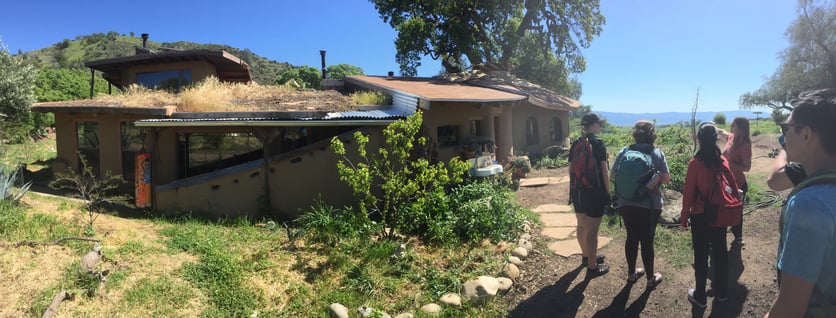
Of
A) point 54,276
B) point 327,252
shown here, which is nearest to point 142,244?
point 54,276

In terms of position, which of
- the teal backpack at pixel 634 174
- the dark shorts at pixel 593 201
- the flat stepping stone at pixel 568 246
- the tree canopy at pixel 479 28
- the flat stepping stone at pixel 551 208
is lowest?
the flat stepping stone at pixel 568 246

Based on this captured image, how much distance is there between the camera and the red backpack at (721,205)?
12.3 feet

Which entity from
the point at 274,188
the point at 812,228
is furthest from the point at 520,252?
the point at 274,188

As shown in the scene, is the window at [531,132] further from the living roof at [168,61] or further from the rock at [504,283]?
the rock at [504,283]

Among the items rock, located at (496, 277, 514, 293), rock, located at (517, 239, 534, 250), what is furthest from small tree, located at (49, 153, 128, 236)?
rock, located at (517, 239, 534, 250)

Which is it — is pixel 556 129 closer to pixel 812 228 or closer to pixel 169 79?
pixel 169 79

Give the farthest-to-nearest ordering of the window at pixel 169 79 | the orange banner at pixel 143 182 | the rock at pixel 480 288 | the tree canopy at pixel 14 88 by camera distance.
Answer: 1. the tree canopy at pixel 14 88
2. the window at pixel 169 79
3. the orange banner at pixel 143 182
4. the rock at pixel 480 288

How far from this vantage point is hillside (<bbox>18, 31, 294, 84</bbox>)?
41756 millimetres

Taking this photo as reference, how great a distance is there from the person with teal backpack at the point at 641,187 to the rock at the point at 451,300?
1872 mm

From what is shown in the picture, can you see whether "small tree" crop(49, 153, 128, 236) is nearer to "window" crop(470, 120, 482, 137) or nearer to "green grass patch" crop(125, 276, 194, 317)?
"green grass patch" crop(125, 276, 194, 317)

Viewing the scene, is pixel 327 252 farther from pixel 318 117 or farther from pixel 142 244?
pixel 318 117

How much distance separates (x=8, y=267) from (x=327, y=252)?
11.8 feet

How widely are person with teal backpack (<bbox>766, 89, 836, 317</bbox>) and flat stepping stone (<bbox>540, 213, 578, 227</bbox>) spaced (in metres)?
5.58

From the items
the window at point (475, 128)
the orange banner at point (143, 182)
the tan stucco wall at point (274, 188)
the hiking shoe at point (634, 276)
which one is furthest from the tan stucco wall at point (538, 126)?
the orange banner at point (143, 182)
